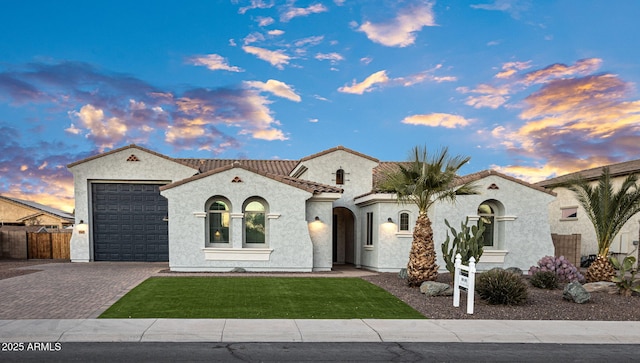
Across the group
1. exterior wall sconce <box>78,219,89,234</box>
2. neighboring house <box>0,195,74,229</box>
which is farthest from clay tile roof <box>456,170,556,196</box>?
neighboring house <box>0,195,74,229</box>

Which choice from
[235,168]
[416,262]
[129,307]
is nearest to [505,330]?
[416,262]

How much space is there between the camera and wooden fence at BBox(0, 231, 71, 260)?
74.9 feet

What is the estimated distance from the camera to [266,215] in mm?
17547

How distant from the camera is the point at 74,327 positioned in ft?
26.3

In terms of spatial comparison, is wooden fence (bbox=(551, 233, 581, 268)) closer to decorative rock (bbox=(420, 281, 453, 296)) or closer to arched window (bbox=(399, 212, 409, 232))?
arched window (bbox=(399, 212, 409, 232))

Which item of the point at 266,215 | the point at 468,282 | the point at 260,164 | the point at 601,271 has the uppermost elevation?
the point at 260,164

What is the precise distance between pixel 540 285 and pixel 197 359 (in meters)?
12.1

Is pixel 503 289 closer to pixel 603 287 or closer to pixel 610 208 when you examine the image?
pixel 603 287

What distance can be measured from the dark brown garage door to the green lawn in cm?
715

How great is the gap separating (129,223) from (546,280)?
1912 cm

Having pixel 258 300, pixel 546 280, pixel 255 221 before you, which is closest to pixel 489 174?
pixel 546 280

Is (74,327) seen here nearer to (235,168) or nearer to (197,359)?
(197,359)

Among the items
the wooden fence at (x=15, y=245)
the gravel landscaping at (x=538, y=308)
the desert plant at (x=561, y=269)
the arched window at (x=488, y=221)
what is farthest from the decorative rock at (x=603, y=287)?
the wooden fence at (x=15, y=245)

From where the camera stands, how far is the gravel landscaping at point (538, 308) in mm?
9945
